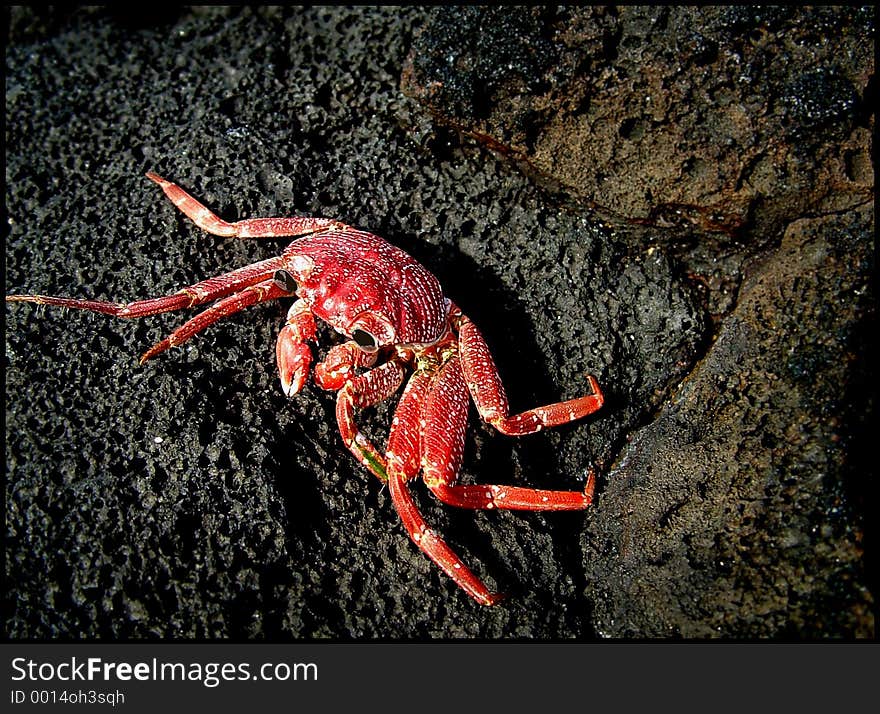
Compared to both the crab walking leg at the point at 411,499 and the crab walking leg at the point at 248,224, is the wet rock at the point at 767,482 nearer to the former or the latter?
the crab walking leg at the point at 411,499

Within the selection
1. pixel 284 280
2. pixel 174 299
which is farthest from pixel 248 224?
pixel 174 299

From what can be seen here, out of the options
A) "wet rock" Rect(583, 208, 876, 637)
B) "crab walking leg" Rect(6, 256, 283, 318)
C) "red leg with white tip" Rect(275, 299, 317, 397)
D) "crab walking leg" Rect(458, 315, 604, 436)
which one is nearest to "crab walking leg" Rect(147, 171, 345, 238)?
"crab walking leg" Rect(6, 256, 283, 318)

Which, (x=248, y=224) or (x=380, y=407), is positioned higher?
(x=248, y=224)

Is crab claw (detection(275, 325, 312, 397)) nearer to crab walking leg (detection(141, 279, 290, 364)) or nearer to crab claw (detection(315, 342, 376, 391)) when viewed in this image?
crab claw (detection(315, 342, 376, 391))

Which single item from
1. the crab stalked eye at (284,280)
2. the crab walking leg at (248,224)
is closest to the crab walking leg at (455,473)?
the crab stalked eye at (284,280)

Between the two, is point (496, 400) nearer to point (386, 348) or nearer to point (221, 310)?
point (386, 348)

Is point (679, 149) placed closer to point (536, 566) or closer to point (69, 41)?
point (536, 566)
